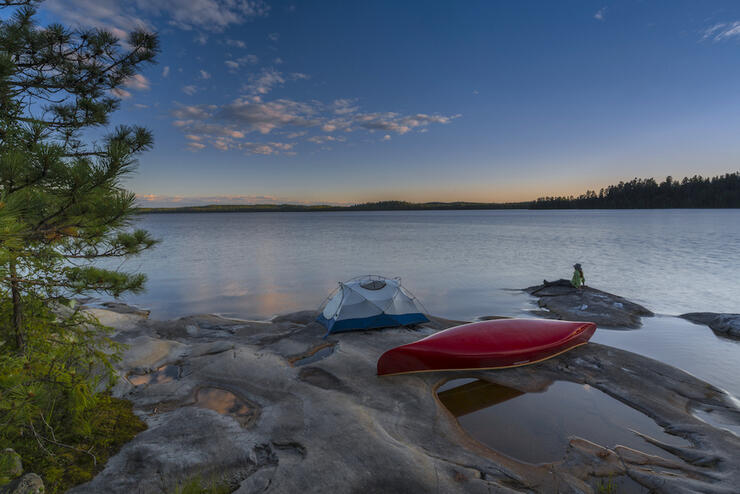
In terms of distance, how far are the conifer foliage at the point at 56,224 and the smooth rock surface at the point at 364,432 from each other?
1.61 m

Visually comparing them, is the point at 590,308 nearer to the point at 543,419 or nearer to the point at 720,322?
the point at 720,322

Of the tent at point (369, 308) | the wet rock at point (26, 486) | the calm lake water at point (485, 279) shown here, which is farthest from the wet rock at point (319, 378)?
the calm lake water at point (485, 279)

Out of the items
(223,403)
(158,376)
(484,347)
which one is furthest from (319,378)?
(484,347)

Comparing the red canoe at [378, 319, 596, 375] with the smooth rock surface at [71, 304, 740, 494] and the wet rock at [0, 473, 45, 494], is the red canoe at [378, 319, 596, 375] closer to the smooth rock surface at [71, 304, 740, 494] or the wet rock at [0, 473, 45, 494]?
the smooth rock surface at [71, 304, 740, 494]

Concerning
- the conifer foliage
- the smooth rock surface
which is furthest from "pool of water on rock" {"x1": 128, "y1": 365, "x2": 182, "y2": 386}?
the conifer foliage

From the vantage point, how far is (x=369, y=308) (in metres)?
14.5

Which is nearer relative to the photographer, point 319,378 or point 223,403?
point 223,403

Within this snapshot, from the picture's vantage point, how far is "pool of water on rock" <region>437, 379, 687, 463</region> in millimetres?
7535

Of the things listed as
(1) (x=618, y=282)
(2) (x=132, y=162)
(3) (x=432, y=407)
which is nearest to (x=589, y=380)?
(3) (x=432, y=407)

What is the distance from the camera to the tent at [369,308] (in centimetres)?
1431

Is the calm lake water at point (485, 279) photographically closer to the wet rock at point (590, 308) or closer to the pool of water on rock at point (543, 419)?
the wet rock at point (590, 308)

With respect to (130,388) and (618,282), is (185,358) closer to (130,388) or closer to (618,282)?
(130,388)

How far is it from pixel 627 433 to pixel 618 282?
24295mm

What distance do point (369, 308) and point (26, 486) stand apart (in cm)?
1093
